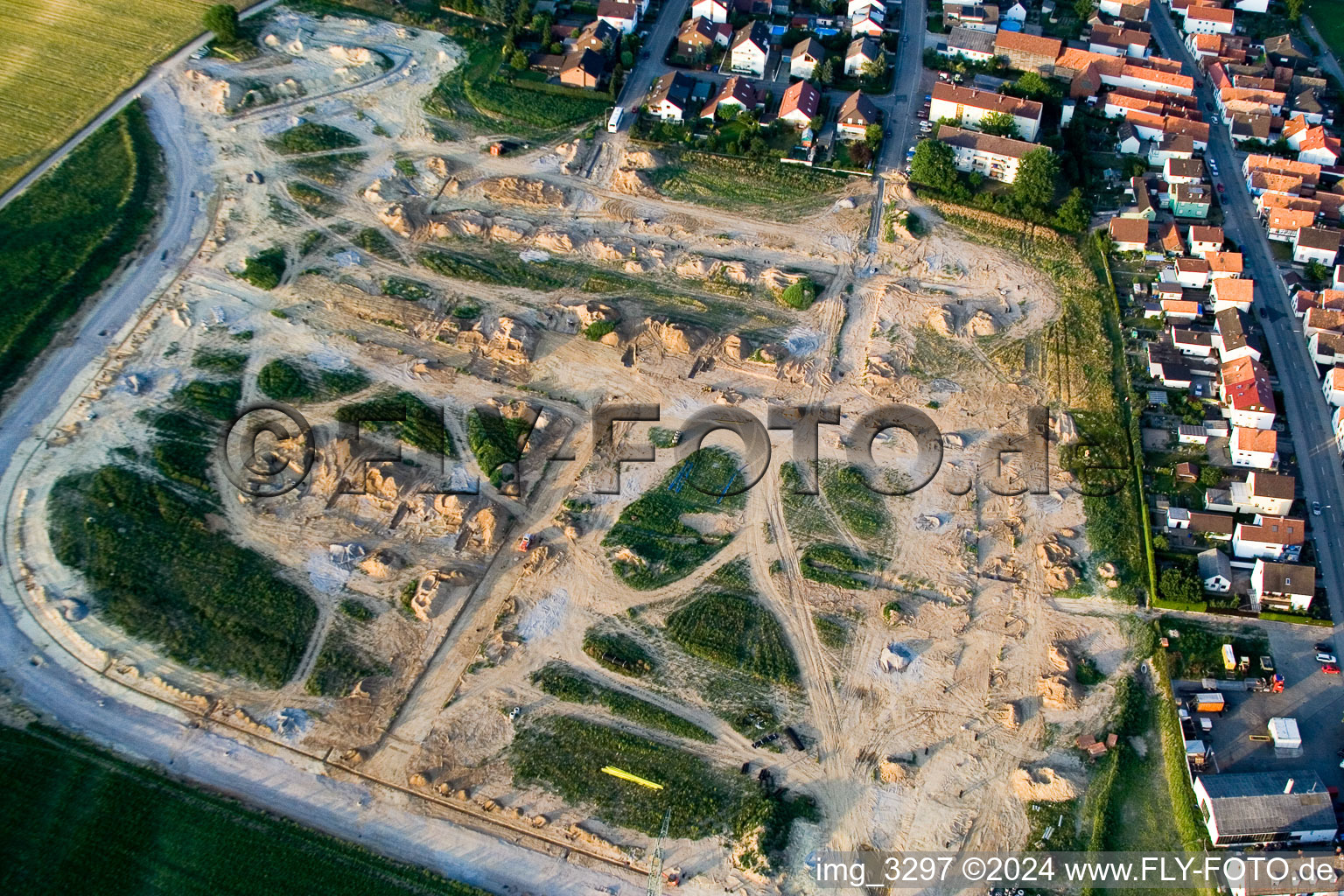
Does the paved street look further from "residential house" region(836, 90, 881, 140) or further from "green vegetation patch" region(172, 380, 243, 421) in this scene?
"green vegetation patch" region(172, 380, 243, 421)

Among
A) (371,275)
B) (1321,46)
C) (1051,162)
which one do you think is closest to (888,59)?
(1051,162)

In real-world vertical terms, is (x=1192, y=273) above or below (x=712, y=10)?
below

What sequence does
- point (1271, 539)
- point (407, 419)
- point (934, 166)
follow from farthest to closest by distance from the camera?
point (934, 166), point (407, 419), point (1271, 539)

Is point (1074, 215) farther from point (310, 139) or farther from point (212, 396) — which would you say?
point (212, 396)

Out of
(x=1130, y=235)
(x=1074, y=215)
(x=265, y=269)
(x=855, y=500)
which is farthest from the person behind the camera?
(x=1074, y=215)

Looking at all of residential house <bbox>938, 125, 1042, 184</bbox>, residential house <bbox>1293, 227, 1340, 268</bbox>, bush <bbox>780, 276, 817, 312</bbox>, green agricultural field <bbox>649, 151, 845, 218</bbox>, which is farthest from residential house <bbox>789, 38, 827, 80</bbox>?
residential house <bbox>1293, 227, 1340, 268</bbox>

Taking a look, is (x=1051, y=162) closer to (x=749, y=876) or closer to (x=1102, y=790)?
(x=1102, y=790)

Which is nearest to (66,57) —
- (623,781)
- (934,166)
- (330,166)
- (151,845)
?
(330,166)

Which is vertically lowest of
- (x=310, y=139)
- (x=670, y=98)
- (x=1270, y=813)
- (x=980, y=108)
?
(x=1270, y=813)
